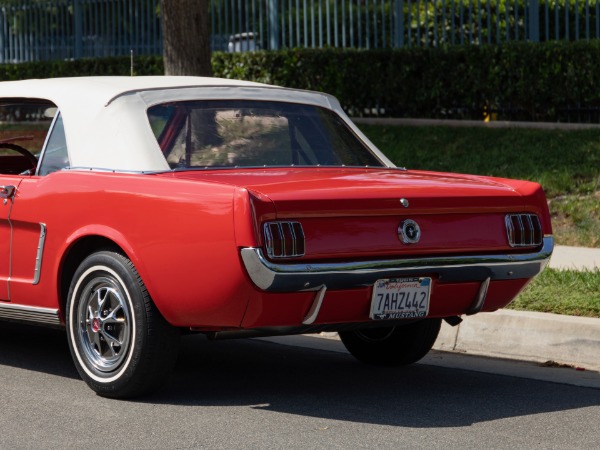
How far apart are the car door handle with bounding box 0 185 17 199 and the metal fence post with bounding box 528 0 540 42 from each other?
1012cm

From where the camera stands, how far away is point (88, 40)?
860 inches

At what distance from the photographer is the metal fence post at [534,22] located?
15758 mm

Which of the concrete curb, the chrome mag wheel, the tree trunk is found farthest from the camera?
the tree trunk

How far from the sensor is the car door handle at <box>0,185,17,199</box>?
6891 mm

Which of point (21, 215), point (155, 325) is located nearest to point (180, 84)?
point (21, 215)

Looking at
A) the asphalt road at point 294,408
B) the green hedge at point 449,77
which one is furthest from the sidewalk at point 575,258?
the green hedge at point 449,77

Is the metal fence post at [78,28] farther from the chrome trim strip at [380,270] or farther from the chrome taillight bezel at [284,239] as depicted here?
the chrome taillight bezel at [284,239]

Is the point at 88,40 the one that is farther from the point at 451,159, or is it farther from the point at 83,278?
the point at 83,278

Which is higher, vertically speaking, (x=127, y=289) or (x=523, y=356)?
(x=127, y=289)

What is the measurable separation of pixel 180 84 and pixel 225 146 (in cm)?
53

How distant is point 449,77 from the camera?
15914 mm

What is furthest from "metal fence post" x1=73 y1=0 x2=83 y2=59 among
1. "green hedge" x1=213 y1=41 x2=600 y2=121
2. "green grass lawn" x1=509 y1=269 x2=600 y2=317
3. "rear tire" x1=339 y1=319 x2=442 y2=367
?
"rear tire" x1=339 y1=319 x2=442 y2=367

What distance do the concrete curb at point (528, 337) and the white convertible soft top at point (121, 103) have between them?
1.43 metres

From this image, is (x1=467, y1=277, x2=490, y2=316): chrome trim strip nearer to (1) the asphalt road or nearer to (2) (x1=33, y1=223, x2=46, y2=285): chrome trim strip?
(1) the asphalt road
